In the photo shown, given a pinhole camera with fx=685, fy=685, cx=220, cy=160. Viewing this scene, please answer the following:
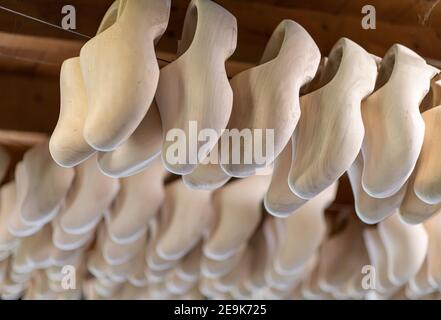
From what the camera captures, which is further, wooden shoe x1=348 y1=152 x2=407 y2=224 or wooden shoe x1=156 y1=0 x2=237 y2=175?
wooden shoe x1=348 y1=152 x2=407 y2=224

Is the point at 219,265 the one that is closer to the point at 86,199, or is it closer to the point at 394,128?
the point at 86,199

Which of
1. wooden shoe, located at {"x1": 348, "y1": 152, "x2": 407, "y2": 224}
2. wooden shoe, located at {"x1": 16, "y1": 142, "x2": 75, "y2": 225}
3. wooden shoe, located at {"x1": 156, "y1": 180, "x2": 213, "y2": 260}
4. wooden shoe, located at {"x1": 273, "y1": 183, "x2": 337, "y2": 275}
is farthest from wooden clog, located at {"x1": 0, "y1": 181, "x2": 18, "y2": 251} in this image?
wooden shoe, located at {"x1": 348, "y1": 152, "x2": 407, "y2": 224}

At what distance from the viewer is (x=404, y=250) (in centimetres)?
92

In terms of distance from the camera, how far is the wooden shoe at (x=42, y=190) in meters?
0.82

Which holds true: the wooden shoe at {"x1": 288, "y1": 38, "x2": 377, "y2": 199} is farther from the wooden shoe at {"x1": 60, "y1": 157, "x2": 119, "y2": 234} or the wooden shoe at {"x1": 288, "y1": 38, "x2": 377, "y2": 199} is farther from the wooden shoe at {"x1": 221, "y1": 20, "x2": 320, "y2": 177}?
the wooden shoe at {"x1": 60, "y1": 157, "x2": 119, "y2": 234}

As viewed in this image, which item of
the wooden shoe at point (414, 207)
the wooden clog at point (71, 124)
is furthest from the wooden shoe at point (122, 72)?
the wooden shoe at point (414, 207)

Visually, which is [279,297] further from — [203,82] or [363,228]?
[203,82]

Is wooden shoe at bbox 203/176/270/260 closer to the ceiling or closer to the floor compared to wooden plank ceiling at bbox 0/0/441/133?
closer to the floor

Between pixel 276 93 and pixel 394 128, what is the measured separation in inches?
3.9

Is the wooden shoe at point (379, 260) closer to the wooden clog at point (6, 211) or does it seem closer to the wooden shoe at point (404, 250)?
the wooden shoe at point (404, 250)

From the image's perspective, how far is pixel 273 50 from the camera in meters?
0.58

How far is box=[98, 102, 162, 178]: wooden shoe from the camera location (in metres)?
0.52

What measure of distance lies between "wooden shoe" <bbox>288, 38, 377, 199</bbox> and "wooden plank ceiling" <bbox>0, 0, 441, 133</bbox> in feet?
0.41

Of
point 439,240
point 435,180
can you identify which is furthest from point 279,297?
point 435,180
